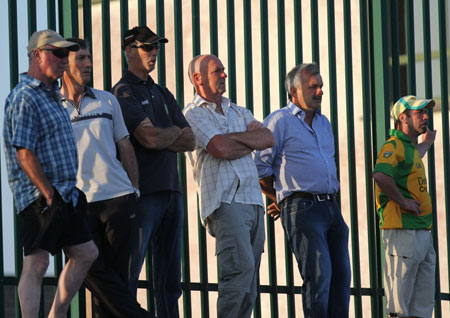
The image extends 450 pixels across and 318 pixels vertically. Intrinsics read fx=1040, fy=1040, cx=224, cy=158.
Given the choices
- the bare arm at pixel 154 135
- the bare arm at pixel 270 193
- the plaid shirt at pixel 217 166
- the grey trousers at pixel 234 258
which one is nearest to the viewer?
the bare arm at pixel 154 135

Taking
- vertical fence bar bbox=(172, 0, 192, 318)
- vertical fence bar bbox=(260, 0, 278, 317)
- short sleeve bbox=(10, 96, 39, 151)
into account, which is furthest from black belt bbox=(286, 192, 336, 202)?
short sleeve bbox=(10, 96, 39, 151)

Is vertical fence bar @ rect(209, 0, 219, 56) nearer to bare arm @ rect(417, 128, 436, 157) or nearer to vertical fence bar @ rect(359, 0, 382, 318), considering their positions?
vertical fence bar @ rect(359, 0, 382, 318)

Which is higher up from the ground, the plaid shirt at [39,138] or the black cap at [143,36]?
the black cap at [143,36]

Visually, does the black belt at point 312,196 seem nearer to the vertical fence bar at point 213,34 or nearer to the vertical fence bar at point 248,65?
the vertical fence bar at point 248,65

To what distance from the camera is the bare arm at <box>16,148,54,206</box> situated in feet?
16.6

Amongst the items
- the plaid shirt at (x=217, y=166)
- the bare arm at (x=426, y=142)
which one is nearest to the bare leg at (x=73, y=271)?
the plaid shirt at (x=217, y=166)

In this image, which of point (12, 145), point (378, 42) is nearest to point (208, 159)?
point (12, 145)

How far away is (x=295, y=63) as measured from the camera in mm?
7805

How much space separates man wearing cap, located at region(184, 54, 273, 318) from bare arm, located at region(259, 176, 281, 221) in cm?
50

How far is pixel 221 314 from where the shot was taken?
19.9ft

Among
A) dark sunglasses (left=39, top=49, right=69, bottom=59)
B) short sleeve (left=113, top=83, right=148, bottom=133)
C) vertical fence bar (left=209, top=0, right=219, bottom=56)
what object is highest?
vertical fence bar (left=209, top=0, right=219, bottom=56)

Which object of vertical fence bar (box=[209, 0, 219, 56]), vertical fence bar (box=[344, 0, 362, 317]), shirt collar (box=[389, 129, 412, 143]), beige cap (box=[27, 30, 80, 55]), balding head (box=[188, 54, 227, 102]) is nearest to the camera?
beige cap (box=[27, 30, 80, 55])

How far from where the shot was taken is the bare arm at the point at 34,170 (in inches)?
199

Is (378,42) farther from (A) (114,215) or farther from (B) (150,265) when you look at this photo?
(A) (114,215)
